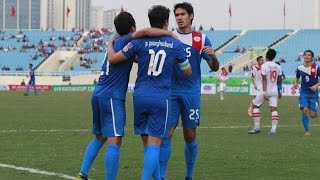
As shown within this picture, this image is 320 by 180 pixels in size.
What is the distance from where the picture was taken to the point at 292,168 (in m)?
11.3

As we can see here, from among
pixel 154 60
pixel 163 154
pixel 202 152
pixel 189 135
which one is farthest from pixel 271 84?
pixel 154 60

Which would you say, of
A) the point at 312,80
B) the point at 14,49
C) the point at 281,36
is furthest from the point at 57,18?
the point at 312,80

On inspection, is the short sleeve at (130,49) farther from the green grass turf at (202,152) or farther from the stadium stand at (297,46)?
the stadium stand at (297,46)

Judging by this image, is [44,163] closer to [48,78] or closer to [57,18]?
[48,78]

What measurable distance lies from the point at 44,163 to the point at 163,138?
3238 millimetres

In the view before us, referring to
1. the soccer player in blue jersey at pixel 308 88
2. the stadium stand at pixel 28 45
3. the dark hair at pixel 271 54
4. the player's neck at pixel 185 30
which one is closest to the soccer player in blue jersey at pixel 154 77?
the player's neck at pixel 185 30

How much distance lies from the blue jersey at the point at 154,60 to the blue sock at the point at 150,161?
64 centimetres

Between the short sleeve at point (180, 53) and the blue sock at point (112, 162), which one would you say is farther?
the blue sock at point (112, 162)

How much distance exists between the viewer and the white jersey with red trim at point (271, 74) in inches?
714

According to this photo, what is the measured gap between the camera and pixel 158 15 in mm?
8609

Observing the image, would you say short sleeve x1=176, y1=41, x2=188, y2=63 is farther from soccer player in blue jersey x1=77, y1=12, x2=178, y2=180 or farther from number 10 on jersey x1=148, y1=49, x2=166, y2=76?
soccer player in blue jersey x1=77, y1=12, x2=178, y2=180

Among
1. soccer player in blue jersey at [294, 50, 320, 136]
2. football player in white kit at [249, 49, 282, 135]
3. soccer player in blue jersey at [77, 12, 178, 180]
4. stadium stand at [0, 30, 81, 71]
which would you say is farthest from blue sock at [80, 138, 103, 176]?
stadium stand at [0, 30, 81, 71]

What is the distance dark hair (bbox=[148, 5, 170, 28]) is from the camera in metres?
8.54

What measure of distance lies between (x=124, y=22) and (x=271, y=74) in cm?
975
